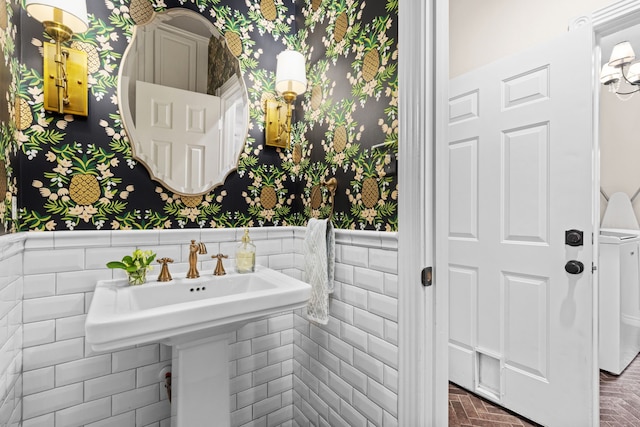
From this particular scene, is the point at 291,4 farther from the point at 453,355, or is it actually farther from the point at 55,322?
the point at 453,355

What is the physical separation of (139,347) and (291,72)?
4.53 ft

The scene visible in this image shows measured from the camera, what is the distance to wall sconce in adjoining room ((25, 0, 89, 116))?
100 cm

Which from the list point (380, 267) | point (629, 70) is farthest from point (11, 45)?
point (629, 70)

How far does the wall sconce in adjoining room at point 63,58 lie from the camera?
1.00m

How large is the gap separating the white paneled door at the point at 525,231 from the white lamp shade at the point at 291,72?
1.05m

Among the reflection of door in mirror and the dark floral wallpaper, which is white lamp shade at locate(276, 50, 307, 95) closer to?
the reflection of door in mirror

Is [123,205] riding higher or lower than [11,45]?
lower

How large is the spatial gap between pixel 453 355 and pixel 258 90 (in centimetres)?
199

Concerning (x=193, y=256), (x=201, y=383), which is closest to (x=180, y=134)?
(x=193, y=256)

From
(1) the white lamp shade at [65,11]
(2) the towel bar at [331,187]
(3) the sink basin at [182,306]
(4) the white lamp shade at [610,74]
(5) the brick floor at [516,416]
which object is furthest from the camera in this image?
(4) the white lamp shade at [610,74]

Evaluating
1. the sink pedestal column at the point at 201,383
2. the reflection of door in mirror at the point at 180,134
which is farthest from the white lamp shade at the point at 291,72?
the sink pedestal column at the point at 201,383

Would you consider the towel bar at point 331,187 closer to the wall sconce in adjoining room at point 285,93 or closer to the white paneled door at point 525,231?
the wall sconce in adjoining room at point 285,93

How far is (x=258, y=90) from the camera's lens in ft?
5.06

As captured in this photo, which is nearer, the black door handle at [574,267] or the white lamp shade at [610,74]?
the black door handle at [574,267]
